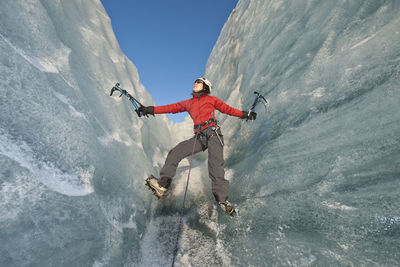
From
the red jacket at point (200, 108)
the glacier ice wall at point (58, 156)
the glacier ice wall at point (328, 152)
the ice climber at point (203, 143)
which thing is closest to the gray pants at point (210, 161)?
the ice climber at point (203, 143)

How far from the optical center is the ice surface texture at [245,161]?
1.64m

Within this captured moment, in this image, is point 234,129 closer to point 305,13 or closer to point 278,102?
point 278,102

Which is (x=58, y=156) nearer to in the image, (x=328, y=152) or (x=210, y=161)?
(x=210, y=161)

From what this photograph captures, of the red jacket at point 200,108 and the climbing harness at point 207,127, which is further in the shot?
the red jacket at point 200,108

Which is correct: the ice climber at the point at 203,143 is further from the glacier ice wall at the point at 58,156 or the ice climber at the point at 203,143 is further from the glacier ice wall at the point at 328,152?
the glacier ice wall at the point at 58,156

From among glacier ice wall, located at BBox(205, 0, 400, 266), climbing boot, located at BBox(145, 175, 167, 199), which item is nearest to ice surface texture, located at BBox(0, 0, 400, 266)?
glacier ice wall, located at BBox(205, 0, 400, 266)

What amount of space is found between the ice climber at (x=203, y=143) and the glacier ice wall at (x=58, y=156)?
0.71m

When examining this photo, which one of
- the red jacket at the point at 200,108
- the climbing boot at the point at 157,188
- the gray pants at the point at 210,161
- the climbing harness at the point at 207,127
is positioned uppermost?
the red jacket at the point at 200,108

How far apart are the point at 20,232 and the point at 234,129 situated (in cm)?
385

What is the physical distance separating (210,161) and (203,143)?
0.41 metres

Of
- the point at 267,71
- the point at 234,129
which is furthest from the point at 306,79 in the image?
the point at 234,129

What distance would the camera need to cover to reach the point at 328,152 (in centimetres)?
201

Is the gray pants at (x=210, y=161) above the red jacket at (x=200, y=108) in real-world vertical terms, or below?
below

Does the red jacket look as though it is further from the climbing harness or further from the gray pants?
the gray pants
